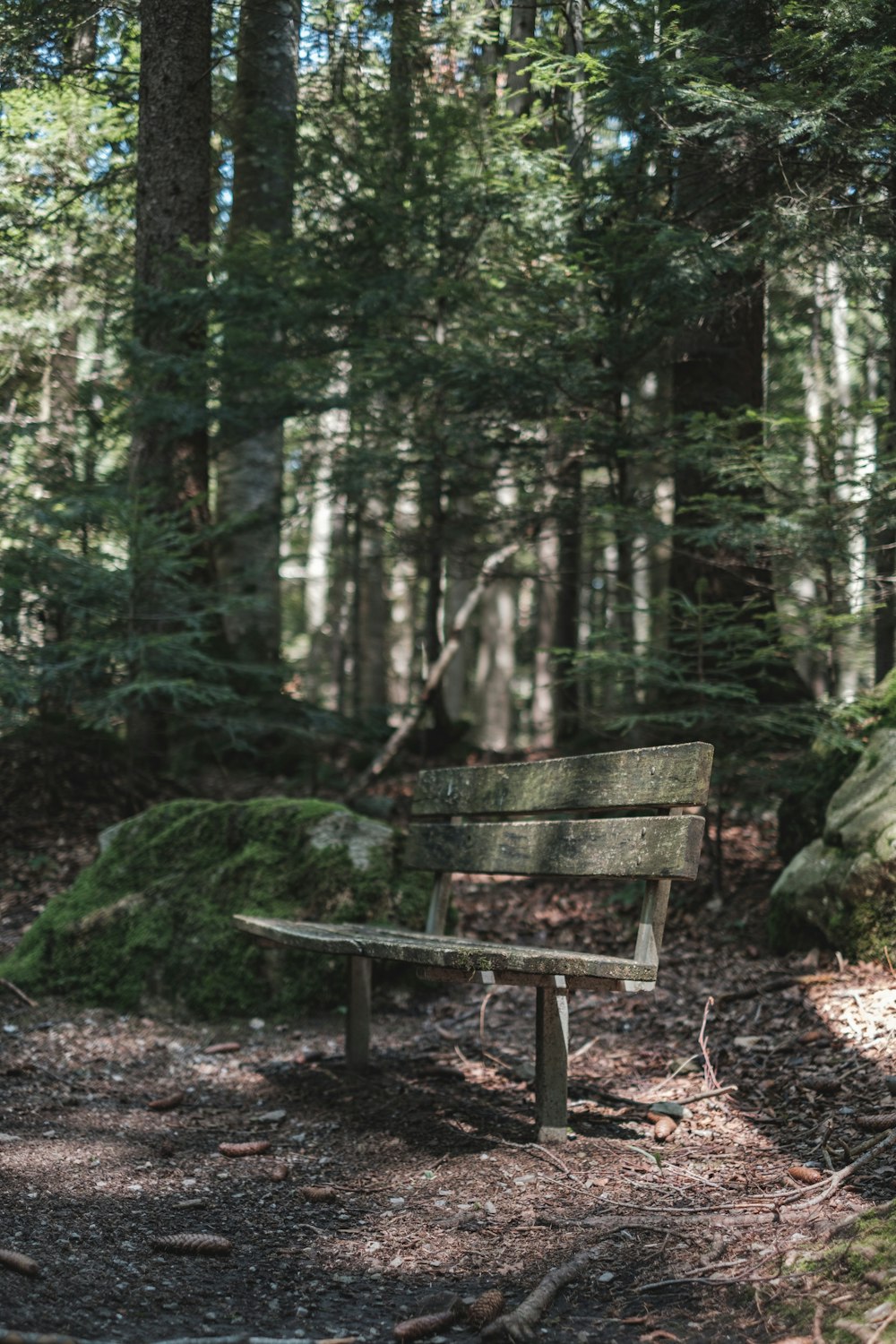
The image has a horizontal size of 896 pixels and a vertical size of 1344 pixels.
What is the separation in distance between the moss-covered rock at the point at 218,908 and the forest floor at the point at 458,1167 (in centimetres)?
23

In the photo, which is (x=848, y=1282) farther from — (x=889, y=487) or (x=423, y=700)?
(x=423, y=700)

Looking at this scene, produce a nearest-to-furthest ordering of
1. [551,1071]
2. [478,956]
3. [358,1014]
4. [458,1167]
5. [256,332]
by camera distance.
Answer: [478,956]
[458,1167]
[551,1071]
[358,1014]
[256,332]

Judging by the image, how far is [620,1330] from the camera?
252 centimetres

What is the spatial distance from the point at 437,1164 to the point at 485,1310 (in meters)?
1.18

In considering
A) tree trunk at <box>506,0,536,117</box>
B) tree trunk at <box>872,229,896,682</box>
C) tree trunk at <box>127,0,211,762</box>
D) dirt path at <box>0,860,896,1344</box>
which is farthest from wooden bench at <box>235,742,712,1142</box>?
tree trunk at <box>506,0,536,117</box>

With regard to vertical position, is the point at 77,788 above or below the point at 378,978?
above

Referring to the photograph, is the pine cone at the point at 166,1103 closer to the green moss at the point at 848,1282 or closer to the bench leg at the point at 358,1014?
the bench leg at the point at 358,1014

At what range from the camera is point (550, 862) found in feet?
14.3

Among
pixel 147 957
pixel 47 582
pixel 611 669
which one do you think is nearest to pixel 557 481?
pixel 611 669

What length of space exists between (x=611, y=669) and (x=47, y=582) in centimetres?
416

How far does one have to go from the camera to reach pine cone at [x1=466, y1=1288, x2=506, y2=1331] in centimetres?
257

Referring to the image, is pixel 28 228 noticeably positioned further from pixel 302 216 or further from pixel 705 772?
pixel 705 772

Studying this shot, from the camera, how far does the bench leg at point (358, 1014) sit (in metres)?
4.95

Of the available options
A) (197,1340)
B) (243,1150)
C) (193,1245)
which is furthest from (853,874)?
(197,1340)
